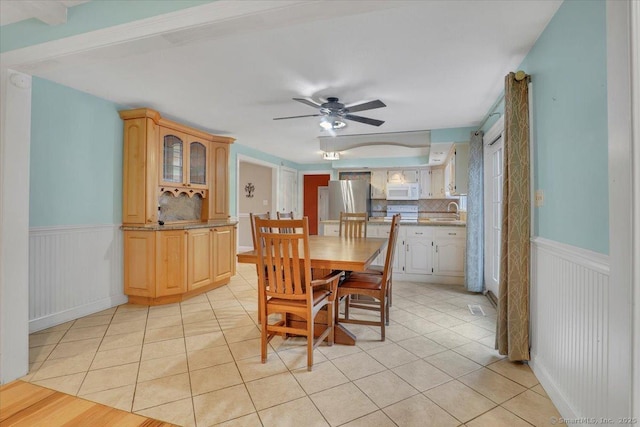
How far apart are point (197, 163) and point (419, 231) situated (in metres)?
3.30

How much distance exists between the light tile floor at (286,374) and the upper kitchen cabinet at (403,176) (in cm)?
427

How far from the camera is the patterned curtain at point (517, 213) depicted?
6.44 ft

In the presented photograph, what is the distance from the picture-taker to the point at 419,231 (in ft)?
14.2

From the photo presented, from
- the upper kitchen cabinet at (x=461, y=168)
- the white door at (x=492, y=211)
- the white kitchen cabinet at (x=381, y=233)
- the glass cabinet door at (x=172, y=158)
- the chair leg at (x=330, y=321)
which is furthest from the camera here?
the white kitchen cabinet at (x=381, y=233)

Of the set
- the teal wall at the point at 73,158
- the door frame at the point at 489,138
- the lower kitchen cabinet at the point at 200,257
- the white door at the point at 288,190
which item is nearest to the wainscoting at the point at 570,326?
the door frame at the point at 489,138

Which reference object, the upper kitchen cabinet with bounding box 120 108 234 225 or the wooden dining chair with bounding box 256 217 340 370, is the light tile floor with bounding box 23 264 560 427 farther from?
the upper kitchen cabinet with bounding box 120 108 234 225

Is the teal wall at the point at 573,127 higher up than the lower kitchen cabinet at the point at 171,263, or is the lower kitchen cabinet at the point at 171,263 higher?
the teal wall at the point at 573,127

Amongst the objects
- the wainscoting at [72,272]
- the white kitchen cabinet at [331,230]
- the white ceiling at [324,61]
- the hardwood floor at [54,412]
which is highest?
the white ceiling at [324,61]

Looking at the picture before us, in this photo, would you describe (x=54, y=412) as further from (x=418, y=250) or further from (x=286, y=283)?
(x=418, y=250)

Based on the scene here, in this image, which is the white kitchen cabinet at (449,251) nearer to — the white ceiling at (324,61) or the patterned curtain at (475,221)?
the patterned curtain at (475,221)

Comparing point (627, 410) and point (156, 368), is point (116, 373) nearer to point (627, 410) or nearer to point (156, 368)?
point (156, 368)

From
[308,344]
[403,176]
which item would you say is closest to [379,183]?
[403,176]

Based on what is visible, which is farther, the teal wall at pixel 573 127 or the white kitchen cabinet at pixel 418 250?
the white kitchen cabinet at pixel 418 250

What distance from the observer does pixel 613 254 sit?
0.97m
